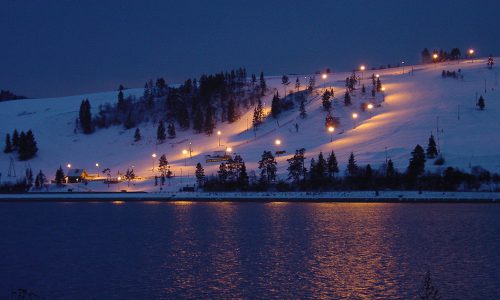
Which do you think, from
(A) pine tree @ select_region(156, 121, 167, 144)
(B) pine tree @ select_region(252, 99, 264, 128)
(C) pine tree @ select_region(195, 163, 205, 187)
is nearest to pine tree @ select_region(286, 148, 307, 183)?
(C) pine tree @ select_region(195, 163, 205, 187)

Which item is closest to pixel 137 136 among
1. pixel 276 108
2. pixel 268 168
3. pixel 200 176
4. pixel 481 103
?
pixel 276 108

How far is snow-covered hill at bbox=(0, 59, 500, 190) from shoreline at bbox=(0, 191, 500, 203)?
236 inches

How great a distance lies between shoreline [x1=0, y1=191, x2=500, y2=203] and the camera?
8162 centimetres

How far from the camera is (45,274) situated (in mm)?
36562

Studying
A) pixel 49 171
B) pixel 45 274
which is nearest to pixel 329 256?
pixel 45 274

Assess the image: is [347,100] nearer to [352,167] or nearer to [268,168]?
[268,168]

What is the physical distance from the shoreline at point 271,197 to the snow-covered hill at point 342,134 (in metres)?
5.98

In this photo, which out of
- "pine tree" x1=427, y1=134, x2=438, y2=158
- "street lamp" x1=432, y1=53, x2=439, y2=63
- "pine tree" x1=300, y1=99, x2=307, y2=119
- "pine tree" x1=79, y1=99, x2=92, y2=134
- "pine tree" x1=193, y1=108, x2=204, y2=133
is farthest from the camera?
"street lamp" x1=432, y1=53, x2=439, y2=63

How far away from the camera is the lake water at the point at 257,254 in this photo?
32.2m

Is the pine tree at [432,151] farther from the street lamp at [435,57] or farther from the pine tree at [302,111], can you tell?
the street lamp at [435,57]

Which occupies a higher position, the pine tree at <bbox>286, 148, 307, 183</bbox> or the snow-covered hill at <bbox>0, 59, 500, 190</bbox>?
the snow-covered hill at <bbox>0, 59, 500, 190</bbox>

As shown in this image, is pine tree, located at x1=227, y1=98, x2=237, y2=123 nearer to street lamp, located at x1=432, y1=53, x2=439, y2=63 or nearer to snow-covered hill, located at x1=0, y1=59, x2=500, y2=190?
snow-covered hill, located at x1=0, y1=59, x2=500, y2=190

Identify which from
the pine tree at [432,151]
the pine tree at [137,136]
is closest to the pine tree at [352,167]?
the pine tree at [432,151]

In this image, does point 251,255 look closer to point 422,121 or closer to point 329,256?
point 329,256
